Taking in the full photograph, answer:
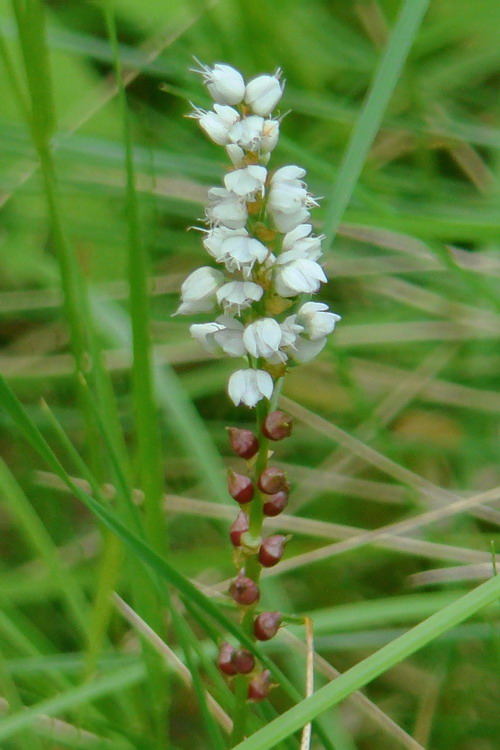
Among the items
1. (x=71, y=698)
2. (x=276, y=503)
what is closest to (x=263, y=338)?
(x=276, y=503)

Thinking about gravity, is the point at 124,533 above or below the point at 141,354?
below

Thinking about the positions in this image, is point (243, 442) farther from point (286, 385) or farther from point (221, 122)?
point (286, 385)

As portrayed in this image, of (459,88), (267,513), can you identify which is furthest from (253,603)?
(459,88)

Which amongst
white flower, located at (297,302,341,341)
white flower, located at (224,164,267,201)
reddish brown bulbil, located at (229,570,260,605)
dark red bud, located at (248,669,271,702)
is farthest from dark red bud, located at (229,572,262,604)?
white flower, located at (224,164,267,201)

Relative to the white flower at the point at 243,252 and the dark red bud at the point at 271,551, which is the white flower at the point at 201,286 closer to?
the white flower at the point at 243,252

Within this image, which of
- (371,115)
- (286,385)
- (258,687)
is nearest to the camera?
(258,687)

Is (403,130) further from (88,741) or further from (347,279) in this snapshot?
(88,741)

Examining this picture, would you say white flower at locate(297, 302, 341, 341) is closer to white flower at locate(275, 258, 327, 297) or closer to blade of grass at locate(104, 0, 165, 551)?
white flower at locate(275, 258, 327, 297)

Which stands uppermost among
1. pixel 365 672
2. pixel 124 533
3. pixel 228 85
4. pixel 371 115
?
pixel 371 115

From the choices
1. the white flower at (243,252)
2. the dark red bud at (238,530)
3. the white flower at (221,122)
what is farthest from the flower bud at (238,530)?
the white flower at (221,122)
